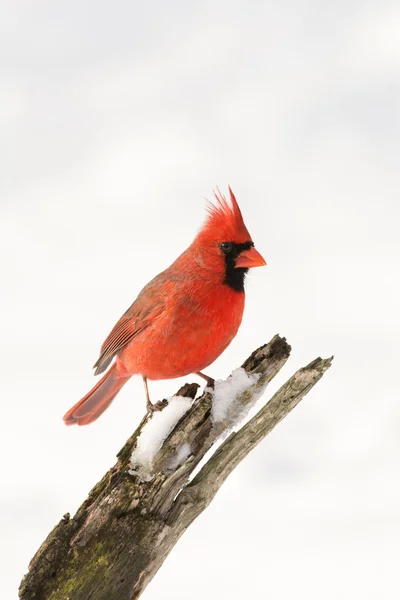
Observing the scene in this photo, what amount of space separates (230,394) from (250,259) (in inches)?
19.9

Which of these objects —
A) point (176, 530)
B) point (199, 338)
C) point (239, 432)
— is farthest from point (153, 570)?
point (199, 338)

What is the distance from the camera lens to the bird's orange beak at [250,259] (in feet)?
9.87

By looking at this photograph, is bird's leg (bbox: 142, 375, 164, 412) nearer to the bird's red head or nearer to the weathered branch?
the weathered branch

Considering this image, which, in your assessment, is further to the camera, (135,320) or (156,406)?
(135,320)

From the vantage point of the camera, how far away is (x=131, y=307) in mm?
3307

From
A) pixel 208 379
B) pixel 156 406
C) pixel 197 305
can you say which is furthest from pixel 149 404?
pixel 197 305

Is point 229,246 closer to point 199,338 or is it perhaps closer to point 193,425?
point 199,338

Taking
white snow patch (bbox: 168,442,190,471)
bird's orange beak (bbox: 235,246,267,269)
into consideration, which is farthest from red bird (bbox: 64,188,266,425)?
white snow patch (bbox: 168,442,190,471)

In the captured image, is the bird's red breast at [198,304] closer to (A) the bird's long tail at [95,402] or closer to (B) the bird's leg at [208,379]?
(B) the bird's leg at [208,379]

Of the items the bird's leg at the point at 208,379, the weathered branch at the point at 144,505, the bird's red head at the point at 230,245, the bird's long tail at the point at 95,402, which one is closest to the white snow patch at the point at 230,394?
the weathered branch at the point at 144,505

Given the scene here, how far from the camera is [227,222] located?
3.07 meters

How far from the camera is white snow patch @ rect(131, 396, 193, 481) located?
9.04ft

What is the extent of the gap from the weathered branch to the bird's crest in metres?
0.59

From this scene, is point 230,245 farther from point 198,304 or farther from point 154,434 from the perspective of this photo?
point 154,434
